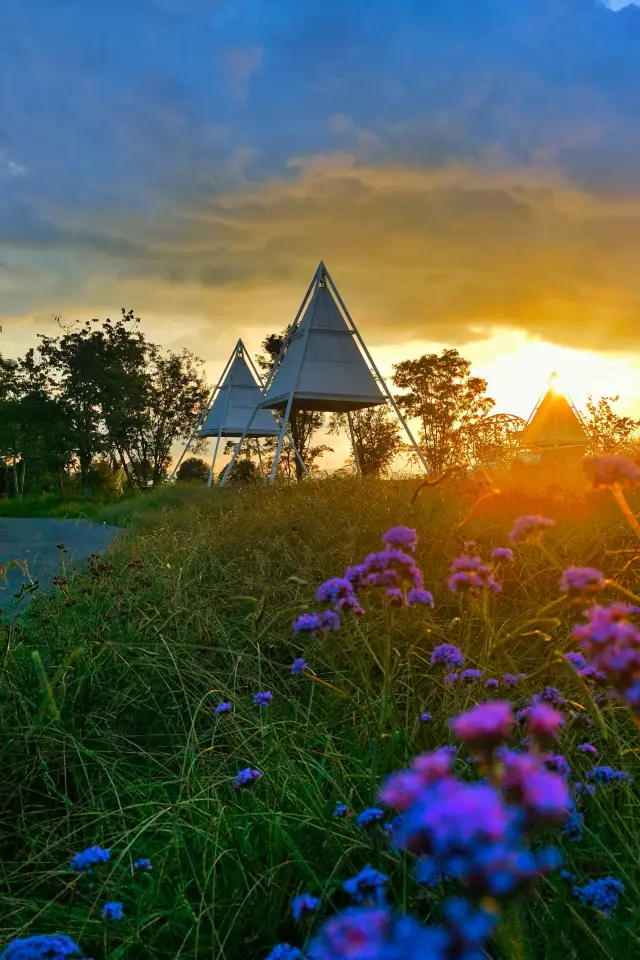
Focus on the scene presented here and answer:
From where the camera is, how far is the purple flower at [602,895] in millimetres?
1319

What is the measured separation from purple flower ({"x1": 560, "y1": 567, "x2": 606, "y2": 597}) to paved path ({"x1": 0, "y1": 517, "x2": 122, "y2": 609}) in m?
4.58

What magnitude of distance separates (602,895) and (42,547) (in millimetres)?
8717

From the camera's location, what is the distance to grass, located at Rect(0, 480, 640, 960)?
4.95 ft

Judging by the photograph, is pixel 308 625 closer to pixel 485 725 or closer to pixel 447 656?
pixel 447 656

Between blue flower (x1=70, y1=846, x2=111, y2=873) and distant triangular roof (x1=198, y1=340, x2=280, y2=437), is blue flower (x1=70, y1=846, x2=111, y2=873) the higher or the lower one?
the lower one

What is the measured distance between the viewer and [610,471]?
3.57 ft

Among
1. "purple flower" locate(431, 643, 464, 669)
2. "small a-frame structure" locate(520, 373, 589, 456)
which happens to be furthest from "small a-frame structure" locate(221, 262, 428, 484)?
"purple flower" locate(431, 643, 464, 669)

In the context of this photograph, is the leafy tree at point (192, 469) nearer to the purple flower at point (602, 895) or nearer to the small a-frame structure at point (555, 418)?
the small a-frame structure at point (555, 418)

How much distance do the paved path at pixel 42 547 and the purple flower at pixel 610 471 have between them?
15.0ft

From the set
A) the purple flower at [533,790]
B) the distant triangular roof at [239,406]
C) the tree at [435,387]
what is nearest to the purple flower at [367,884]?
the purple flower at [533,790]

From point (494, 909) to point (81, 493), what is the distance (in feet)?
106

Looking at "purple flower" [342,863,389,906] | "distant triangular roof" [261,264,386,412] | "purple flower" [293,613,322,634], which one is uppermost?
"distant triangular roof" [261,264,386,412]

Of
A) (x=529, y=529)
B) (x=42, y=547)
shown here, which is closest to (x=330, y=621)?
(x=529, y=529)

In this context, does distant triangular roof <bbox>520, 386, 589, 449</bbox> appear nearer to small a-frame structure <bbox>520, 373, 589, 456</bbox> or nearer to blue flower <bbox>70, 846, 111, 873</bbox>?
small a-frame structure <bbox>520, 373, 589, 456</bbox>
